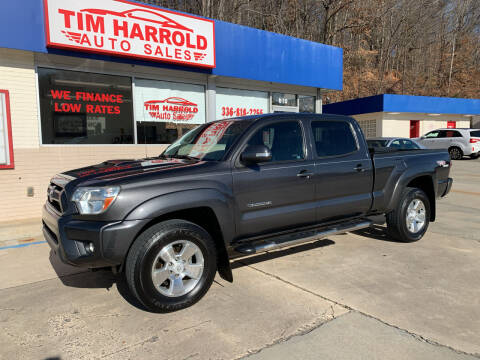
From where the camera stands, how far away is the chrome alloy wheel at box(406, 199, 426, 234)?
5344 mm

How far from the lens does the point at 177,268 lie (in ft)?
11.1

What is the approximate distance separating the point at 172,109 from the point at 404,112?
2141cm

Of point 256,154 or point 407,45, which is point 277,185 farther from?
point 407,45

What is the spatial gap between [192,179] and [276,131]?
1.29m

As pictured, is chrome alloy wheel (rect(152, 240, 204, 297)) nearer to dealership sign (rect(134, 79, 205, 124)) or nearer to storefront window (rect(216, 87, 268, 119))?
dealership sign (rect(134, 79, 205, 124))

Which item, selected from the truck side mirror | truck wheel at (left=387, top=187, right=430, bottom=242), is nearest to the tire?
truck wheel at (left=387, top=187, right=430, bottom=242)

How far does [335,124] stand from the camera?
480 centimetres

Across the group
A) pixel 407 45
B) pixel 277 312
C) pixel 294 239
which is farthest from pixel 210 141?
pixel 407 45

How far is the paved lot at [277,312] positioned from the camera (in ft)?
9.02

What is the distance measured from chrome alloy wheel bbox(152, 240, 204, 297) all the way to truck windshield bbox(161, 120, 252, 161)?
40.3 inches

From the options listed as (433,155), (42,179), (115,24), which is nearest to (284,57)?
(115,24)

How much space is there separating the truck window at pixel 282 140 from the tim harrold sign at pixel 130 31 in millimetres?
5132

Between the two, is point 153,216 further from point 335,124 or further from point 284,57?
point 284,57

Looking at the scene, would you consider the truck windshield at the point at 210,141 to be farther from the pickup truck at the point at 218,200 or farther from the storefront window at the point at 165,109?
the storefront window at the point at 165,109
